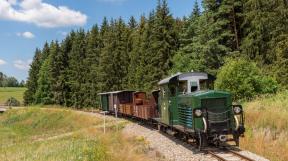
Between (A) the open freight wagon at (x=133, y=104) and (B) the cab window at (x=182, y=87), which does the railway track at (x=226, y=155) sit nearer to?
(B) the cab window at (x=182, y=87)

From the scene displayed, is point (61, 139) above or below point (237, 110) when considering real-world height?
below

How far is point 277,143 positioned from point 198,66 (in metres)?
26.7

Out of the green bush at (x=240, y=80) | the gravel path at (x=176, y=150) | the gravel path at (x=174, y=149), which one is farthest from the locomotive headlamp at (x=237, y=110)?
the green bush at (x=240, y=80)

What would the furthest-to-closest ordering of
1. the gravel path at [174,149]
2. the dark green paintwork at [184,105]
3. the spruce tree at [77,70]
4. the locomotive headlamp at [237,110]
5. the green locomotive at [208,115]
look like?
the spruce tree at [77,70]
the locomotive headlamp at [237,110]
the dark green paintwork at [184,105]
the green locomotive at [208,115]
the gravel path at [174,149]

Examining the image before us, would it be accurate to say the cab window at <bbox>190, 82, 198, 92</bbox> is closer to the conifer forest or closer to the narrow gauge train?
the narrow gauge train

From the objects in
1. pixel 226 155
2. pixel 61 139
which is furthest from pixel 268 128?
pixel 61 139

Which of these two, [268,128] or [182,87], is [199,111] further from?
[268,128]

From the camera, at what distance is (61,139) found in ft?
106

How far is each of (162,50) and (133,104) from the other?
15942 millimetres

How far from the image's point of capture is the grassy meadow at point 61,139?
18.4 m

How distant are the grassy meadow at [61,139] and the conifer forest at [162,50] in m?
9.74

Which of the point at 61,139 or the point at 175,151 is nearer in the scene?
the point at 175,151

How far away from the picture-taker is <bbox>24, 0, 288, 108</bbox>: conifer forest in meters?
41.6

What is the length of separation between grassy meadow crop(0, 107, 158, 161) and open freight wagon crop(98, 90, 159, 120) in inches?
96.3
